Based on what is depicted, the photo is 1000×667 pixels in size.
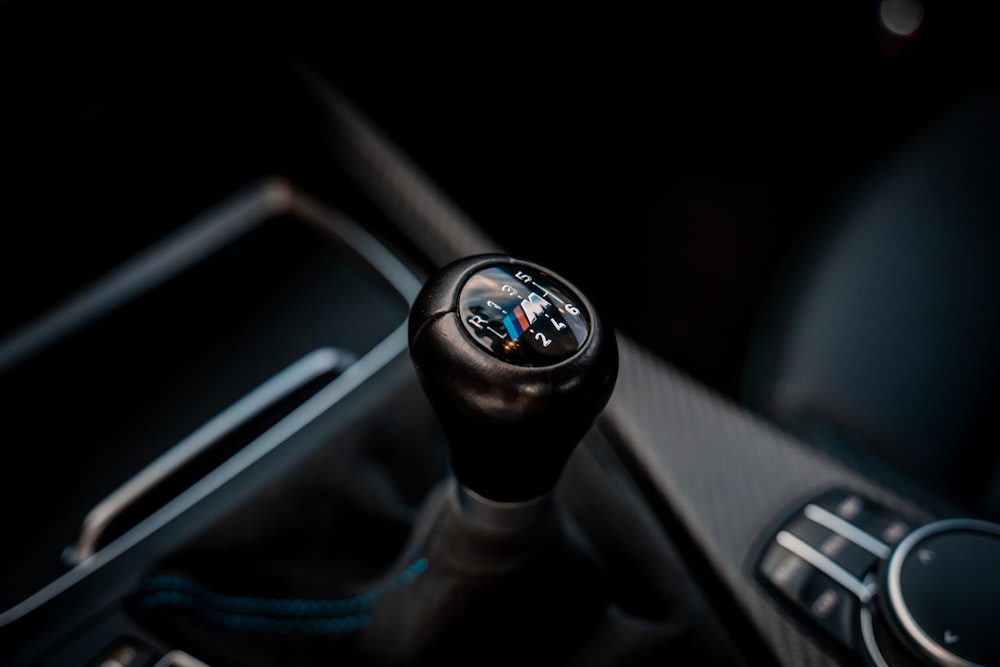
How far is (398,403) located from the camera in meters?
0.68

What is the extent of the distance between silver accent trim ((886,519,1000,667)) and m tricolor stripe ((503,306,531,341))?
10.7 inches

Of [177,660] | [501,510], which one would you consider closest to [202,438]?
[177,660]

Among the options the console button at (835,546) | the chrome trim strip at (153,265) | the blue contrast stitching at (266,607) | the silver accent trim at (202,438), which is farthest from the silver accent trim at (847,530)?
the chrome trim strip at (153,265)

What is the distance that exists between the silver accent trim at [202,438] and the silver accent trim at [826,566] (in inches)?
14.8

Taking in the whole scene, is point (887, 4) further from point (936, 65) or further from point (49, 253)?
point (49, 253)

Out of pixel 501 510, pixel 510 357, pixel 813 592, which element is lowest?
pixel 813 592

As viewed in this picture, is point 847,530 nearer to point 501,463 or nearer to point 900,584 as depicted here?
point 900,584

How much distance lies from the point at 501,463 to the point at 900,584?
9.6 inches

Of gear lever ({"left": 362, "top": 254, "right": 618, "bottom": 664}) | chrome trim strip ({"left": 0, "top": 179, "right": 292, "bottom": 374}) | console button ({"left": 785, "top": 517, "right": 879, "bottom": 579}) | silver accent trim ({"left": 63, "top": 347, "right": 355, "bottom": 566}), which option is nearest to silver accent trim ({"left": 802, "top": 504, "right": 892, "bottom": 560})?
console button ({"left": 785, "top": 517, "right": 879, "bottom": 579})

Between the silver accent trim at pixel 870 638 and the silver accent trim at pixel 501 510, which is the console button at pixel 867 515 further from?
the silver accent trim at pixel 501 510

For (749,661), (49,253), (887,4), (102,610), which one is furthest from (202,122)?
(887,4)

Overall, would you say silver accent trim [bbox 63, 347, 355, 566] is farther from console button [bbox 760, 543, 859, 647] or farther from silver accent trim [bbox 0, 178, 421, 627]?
console button [bbox 760, 543, 859, 647]

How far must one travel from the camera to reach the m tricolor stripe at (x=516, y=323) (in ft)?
1.37

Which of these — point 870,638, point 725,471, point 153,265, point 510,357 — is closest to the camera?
point 510,357
